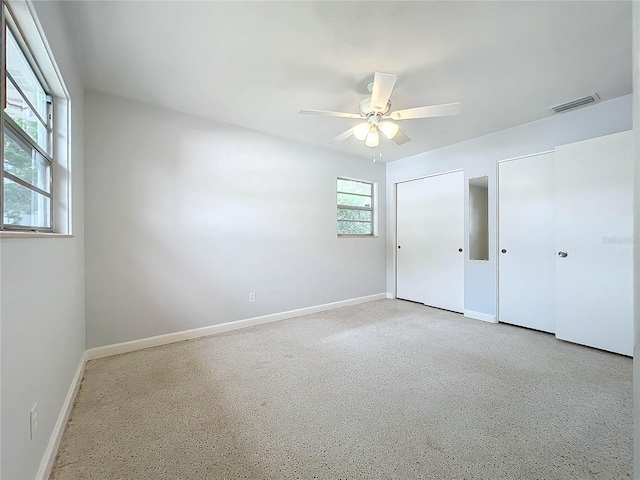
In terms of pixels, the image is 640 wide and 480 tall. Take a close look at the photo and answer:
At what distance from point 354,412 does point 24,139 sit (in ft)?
7.86

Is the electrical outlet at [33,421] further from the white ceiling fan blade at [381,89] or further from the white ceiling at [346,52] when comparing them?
the white ceiling fan blade at [381,89]

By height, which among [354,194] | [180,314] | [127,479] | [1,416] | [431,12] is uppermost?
[431,12]

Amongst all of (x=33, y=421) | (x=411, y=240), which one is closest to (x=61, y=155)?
(x=33, y=421)

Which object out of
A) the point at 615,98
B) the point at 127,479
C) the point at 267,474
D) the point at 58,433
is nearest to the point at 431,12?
the point at 615,98

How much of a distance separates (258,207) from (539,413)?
3.18 m

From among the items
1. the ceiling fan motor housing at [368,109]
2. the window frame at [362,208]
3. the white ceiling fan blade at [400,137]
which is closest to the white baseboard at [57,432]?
the ceiling fan motor housing at [368,109]

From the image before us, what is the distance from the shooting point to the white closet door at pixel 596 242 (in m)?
2.42

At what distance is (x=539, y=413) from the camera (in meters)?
1.63

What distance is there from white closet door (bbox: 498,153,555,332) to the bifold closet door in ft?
1.73

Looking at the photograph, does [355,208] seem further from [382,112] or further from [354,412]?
[354,412]

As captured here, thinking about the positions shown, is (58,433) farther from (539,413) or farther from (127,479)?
(539,413)

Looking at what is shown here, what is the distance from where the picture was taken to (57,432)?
1.37 metres

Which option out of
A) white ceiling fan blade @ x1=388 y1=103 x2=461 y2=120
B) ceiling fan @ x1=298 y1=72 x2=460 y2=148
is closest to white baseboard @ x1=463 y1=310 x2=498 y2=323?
ceiling fan @ x1=298 y1=72 x2=460 y2=148

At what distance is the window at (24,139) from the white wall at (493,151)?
4.32 meters
